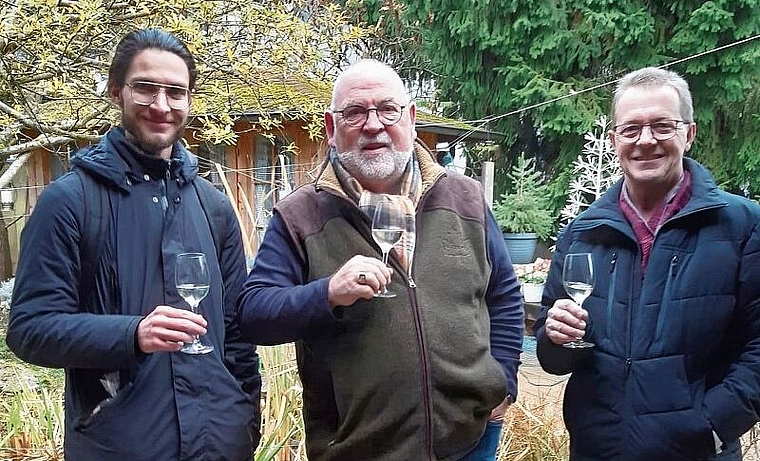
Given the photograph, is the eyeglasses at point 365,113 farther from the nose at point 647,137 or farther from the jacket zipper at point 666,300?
the jacket zipper at point 666,300

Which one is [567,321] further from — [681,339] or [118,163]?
[118,163]

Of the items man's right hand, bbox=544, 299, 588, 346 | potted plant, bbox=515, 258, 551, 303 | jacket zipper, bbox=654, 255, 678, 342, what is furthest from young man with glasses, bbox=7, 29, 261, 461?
potted plant, bbox=515, 258, 551, 303

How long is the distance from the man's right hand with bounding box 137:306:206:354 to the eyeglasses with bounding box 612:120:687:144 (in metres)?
1.43

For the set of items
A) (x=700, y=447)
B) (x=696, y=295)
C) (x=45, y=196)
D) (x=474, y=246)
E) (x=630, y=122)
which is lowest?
(x=700, y=447)

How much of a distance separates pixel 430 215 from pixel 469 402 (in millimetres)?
584

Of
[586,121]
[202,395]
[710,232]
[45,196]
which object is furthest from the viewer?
[586,121]

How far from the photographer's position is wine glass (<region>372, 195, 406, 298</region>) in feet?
6.33

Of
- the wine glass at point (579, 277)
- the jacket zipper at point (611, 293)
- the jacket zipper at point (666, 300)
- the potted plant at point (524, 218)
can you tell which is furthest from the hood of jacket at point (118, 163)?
the potted plant at point (524, 218)

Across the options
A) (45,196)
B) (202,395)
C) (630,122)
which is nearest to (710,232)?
(630,122)

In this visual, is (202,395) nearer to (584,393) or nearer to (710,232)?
(584,393)

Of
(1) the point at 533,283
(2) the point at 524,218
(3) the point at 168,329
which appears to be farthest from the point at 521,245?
(3) the point at 168,329

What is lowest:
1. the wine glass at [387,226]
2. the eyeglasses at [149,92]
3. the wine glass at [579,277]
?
the wine glass at [579,277]

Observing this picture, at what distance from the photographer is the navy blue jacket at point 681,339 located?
80.5 inches

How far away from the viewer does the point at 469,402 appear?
2.07 m
